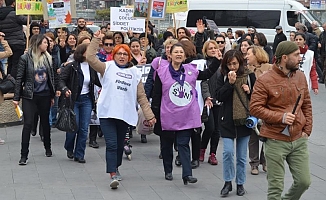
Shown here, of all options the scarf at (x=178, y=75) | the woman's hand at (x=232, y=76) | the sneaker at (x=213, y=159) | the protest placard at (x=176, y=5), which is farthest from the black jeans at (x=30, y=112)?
the protest placard at (x=176, y=5)

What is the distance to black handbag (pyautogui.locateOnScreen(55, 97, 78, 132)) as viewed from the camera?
9.21 m

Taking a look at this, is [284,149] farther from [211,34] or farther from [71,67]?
[211,34]

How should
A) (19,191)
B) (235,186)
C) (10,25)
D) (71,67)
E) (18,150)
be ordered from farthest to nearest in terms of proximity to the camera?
(10,25), (18,150), (71,67), (235,186), (19,191)

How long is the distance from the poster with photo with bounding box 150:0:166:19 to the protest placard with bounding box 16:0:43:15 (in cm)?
228

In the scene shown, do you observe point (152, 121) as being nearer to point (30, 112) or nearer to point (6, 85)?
point (30, 112)

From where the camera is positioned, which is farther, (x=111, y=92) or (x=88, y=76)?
(x=88, y=76)

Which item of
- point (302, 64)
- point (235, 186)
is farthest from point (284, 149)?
point (302, 64)

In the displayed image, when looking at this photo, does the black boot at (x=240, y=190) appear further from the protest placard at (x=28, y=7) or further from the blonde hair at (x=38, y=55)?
the protest placard at (x=28, y=7)

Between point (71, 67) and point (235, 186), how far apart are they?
2950 mm

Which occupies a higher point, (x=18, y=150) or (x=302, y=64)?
(x=302, y=64)

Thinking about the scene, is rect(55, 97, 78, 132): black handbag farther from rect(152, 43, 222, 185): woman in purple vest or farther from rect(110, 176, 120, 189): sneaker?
rect(110, 176, 120, 189): sneaker

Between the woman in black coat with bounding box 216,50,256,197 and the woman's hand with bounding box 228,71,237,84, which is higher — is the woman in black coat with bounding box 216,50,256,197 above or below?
below

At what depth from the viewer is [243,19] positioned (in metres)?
30.9

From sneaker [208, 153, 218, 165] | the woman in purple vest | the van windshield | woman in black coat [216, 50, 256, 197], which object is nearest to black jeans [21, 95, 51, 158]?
the woman in purple vest
